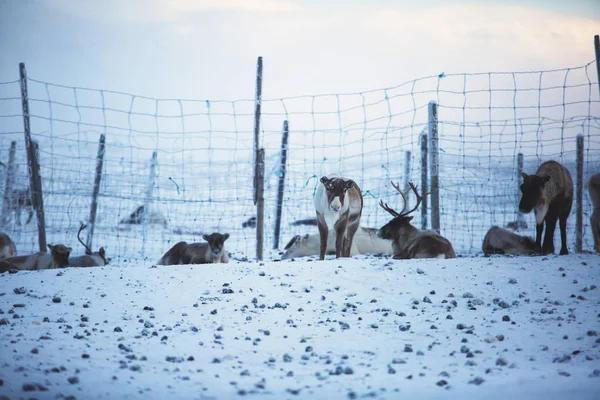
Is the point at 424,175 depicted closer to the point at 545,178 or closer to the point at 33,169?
the point at 545,178

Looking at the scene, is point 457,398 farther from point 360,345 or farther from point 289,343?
point 289,343

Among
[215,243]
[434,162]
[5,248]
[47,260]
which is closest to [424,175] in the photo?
[434,162]

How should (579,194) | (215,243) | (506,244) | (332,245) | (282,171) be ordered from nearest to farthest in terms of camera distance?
(215,243) → (506,244) → (579,194) → (332,245) → (282,171)

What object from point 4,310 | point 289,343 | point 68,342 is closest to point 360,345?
point 289,343

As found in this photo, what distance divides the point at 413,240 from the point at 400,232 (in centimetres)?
29

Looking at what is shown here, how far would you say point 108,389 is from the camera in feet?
11.6

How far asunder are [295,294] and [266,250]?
17.9ft

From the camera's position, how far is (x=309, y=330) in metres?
4.86

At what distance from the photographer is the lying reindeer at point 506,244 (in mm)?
9172

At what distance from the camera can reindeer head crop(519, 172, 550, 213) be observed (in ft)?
26.0

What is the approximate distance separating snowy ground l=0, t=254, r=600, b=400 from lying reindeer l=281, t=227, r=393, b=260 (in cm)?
344

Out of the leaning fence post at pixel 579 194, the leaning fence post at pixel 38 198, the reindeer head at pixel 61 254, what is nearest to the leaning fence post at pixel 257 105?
the reindeer head at pixel 61 254

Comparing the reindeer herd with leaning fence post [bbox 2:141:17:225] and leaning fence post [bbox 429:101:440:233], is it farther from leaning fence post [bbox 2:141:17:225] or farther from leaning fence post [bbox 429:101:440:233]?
leaning fence post [bbox 2:141:17:225]

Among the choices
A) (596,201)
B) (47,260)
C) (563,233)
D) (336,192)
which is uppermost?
(336,192)
